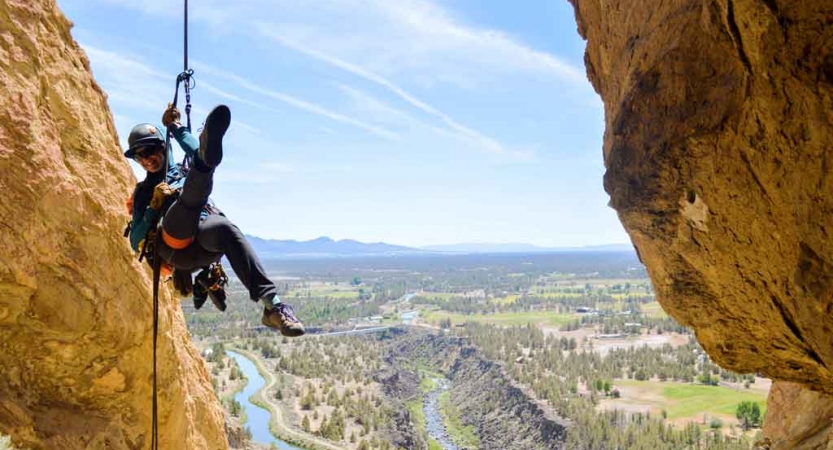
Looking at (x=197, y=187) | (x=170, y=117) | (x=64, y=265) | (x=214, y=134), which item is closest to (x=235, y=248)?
(x=197, y=187)

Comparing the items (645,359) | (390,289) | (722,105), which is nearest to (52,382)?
(722,105)

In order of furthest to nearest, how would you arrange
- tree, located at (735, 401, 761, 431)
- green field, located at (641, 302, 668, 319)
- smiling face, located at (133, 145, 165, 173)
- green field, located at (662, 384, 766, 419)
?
green field, located at (641, 302, 668, 319) < green field, located at (662, 384, 766, 419) < tree, located at (735, 401, 761, 431) < smiling face, located at (133, 145, 165, 173)

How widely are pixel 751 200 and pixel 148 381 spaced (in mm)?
8293

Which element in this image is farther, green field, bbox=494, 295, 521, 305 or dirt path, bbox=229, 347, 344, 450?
green field, bbox=494, 295, 521, 305

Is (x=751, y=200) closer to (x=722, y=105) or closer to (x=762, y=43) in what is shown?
(x=722, y=105)

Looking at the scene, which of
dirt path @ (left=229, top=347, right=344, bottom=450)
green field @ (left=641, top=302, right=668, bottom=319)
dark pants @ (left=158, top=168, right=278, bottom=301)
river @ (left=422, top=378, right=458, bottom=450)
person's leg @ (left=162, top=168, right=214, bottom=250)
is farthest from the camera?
green field @ (left=641, top=302, right=668, bottom=319)

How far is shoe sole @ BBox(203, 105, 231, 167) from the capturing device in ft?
16.5

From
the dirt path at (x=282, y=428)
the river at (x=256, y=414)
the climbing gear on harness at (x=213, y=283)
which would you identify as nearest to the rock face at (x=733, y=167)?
the climbing gear on harness at (x=213, y=283)

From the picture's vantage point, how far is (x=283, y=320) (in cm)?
579

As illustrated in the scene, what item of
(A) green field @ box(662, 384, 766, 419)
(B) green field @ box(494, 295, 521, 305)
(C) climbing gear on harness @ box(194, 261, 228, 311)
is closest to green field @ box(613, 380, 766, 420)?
(A) green field @ box(662, 384, 766, 419)

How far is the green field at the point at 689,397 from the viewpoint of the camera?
44562mm

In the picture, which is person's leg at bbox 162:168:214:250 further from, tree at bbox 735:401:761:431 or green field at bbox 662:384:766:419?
green field at bbox 662:384:766:419

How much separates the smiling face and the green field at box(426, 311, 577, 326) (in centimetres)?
10165

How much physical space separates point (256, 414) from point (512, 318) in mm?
73658
